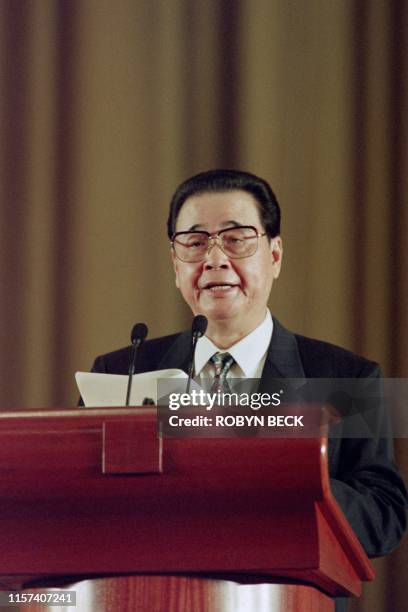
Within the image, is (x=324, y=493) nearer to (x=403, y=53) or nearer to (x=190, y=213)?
(x=190, y=213)

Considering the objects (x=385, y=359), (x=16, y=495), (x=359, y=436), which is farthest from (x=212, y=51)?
(x=16, y=495)

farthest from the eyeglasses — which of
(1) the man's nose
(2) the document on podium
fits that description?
(2) the document on podium

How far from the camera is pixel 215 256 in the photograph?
6.88 ft

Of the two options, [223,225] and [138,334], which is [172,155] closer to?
[223,225]

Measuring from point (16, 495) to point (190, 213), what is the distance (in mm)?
1247

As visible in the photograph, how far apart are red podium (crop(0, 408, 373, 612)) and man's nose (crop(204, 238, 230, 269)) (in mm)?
1151

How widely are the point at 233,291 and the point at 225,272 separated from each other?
0.05 m

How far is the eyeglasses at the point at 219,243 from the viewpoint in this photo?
82.9 inches

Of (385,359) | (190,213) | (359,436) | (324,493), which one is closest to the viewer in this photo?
(324,493)

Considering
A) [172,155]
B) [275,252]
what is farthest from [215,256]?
[172,155]

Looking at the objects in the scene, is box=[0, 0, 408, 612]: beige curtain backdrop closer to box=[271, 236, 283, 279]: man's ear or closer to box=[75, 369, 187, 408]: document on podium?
box=[271, 236, 283, 279]: man's ear

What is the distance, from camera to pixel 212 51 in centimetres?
272

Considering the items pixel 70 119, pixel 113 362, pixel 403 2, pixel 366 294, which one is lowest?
pixel 113 362

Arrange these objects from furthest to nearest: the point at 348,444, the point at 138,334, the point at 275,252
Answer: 1. the point at 275,252
2. the point at 348,444
3. the point at 138,334
